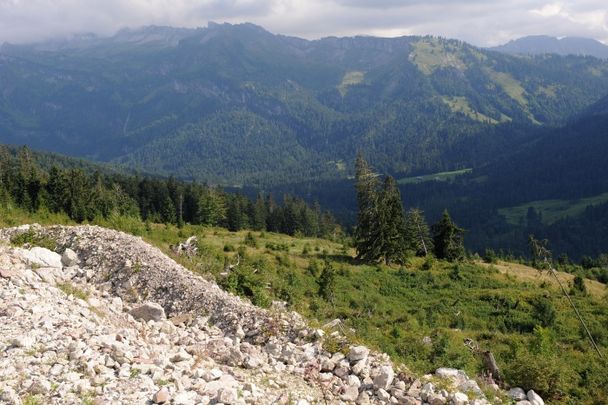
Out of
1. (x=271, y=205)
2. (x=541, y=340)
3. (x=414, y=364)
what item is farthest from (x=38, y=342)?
(x=271, y=205)

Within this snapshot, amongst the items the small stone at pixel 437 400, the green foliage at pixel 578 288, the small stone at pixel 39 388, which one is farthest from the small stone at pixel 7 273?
the green foliage at pixel 578 288

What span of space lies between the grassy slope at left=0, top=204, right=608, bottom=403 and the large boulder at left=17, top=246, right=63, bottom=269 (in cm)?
641

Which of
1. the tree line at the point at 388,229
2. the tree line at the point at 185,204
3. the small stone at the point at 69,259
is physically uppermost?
the small stone at the point at 69,259

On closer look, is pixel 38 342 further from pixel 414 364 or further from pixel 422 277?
pixel 422 277

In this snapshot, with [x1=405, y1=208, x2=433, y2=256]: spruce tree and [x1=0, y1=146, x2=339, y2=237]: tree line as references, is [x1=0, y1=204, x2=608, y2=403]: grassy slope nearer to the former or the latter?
[x1=405, y1=208, x2=433, y2=256]: spruce tree

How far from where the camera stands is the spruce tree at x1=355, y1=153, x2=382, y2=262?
58.0 meters

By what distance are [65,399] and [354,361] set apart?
25.9 feet

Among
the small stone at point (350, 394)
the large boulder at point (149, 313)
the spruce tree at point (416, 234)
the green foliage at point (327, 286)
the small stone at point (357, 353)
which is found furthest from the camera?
the spruce tree at point (416, 234)

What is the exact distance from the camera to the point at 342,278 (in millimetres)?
45438

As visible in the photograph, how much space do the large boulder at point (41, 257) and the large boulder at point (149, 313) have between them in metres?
5.15

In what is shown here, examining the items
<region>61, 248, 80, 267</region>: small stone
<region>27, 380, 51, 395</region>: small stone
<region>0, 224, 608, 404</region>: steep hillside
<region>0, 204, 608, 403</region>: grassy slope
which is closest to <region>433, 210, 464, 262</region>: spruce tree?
<region>0, 204, 608, 403</region>: grassy slope

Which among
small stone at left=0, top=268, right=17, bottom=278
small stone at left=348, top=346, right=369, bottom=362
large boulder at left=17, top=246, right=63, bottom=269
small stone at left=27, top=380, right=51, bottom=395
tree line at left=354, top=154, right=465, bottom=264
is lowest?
tree line at left=354, top=154, right=465, bottom=264

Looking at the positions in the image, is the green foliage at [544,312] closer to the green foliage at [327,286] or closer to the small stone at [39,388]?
the green foliage at [327,286]

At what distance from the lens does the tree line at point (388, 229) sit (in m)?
57.7
